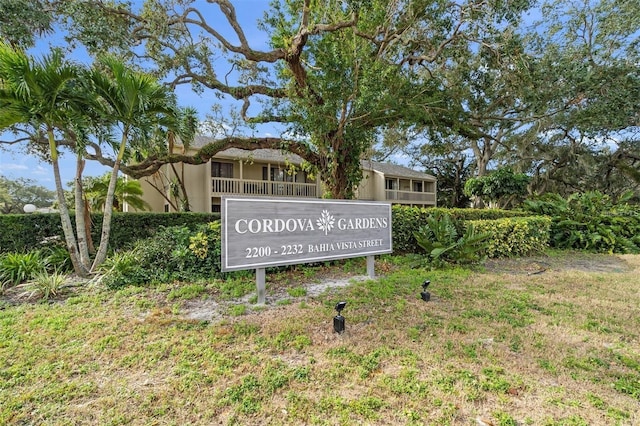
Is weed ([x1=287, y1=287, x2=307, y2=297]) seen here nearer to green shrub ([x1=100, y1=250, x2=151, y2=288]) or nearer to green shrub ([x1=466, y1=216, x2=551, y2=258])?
green shrub ([x1=100, y1=250, x2=151, y2=288])

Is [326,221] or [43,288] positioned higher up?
[326,221]

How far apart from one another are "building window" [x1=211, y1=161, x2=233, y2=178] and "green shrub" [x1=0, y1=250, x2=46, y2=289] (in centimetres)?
1155

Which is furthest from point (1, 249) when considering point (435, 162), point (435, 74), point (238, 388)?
point (435, 162)

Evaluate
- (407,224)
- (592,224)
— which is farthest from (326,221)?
(592,224)

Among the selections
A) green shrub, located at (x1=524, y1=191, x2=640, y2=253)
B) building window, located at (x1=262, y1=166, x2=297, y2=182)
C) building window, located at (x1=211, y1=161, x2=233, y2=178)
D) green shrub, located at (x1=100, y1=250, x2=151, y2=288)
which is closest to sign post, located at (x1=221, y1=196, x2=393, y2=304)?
green shrub, located at (x1=100, y1=250, x2=151, y2=288)

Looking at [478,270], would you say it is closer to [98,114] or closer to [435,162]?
[98,114]

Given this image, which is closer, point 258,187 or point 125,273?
point 125,273

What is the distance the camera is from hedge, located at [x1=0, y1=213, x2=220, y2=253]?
7.35 metres

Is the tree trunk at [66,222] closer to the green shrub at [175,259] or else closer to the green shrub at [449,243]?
the green shrub at [175,259]

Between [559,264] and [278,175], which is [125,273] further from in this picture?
[278,175]

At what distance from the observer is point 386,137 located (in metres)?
18.6

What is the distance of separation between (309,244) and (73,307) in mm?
3766

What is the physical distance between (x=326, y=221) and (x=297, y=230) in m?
0.67

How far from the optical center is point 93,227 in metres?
8.34
